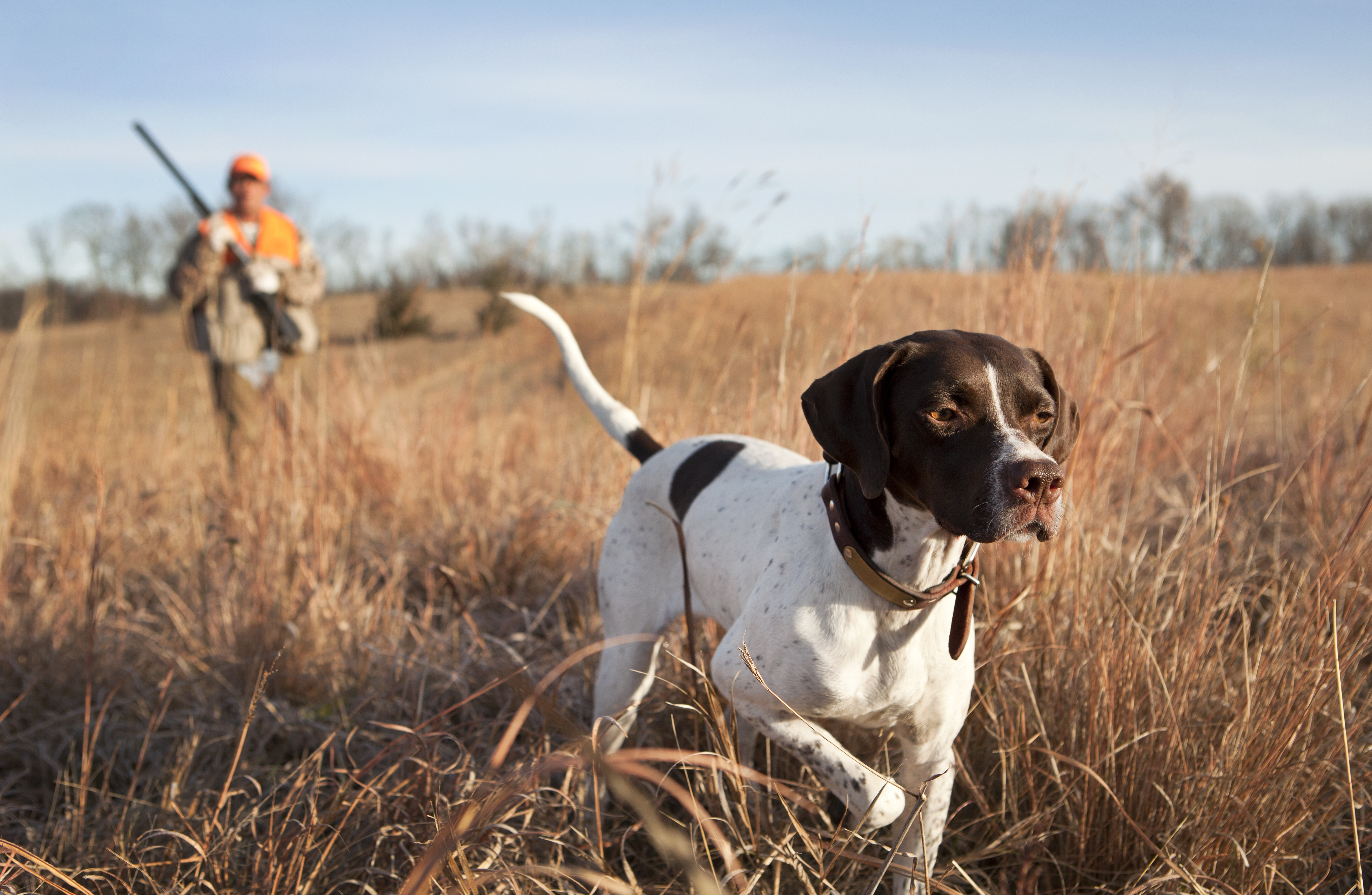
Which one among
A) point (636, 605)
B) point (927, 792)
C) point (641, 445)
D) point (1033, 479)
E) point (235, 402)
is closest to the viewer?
point (1033, 479)

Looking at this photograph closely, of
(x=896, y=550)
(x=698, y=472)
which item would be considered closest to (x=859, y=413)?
(x=896, y=550)

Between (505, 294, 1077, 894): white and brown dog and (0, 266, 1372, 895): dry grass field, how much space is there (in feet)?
0.54

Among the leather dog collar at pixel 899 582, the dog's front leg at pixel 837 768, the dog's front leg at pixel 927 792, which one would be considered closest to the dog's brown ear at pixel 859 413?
the leather dog collar at pixel 899 582

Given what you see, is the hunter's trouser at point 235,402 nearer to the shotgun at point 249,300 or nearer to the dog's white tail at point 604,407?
the shotgun at point 249,300

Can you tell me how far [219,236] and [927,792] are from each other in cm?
585

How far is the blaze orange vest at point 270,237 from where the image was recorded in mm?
5910

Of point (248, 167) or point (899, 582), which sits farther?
point (248, 167)

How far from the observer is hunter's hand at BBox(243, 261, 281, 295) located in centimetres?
574

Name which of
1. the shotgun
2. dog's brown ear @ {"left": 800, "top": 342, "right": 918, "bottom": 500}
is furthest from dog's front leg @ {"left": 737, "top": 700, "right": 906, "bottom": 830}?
the shotgun

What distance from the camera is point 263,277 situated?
575cm

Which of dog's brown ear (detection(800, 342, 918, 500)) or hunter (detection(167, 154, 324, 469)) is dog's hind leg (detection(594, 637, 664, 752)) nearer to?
dog's brown ear (detection(800, 342, 918, 500))

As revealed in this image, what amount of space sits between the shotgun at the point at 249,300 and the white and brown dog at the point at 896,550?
4488mm

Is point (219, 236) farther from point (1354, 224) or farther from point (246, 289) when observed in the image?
point (1354, 224)

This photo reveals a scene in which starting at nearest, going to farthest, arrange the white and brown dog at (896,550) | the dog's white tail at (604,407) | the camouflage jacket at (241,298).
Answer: the white and brown dog at (896,550) → the dog's white tail at (604,407) → the camouflage jacket at (241,298)
